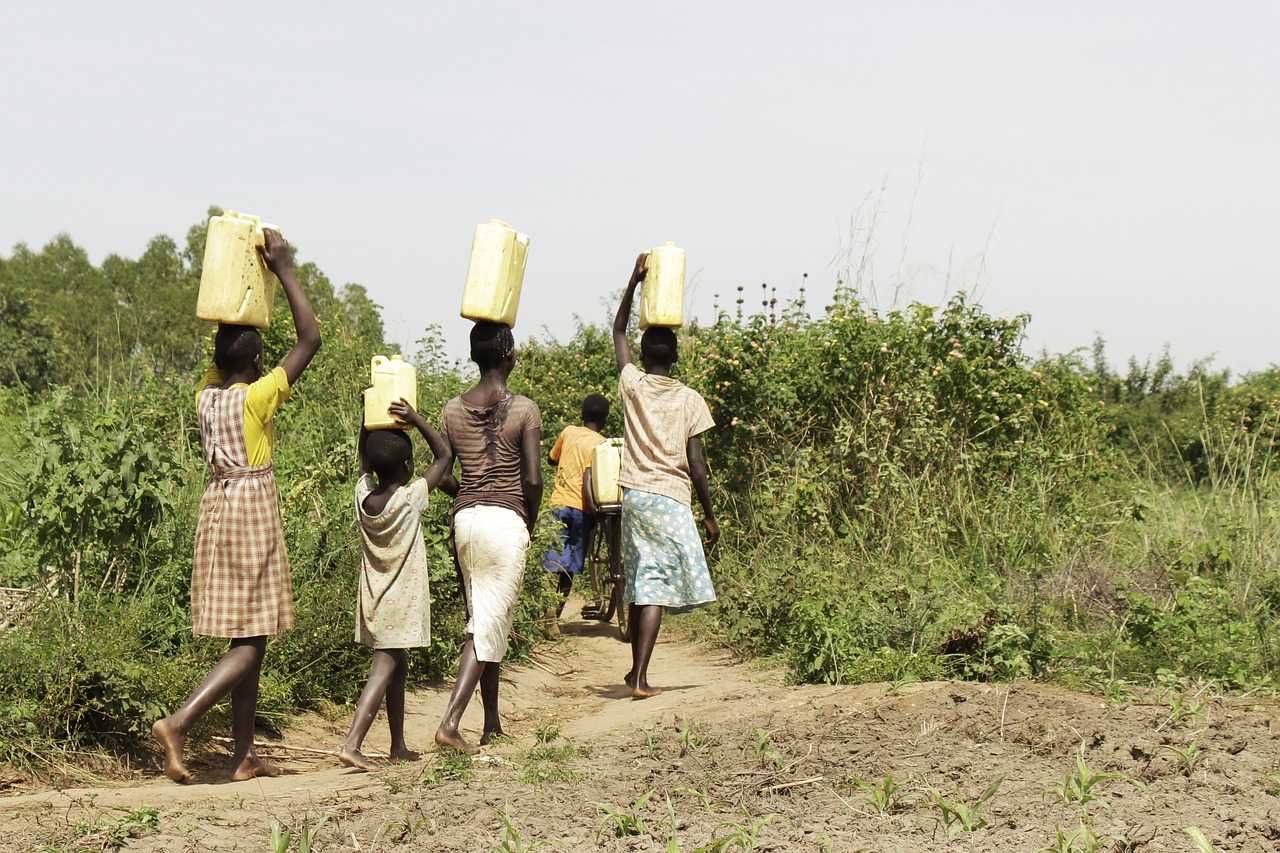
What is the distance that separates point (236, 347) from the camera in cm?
450

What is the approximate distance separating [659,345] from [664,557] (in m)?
1.08

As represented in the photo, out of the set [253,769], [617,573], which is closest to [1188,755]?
[253,769]

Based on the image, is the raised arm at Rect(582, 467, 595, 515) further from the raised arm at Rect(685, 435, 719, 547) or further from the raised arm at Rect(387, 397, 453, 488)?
the raised arm at Rect(387, 397, 453, 488)

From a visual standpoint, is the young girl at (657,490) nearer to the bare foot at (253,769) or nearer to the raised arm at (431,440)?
the raised arm at (431,440)

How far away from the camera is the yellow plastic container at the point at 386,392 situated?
187 inches

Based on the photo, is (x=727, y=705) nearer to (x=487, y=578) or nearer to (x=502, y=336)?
(x=487, y=578)

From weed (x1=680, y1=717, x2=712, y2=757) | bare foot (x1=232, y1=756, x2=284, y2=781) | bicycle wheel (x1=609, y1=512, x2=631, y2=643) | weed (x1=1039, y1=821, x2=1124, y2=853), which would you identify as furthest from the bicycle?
weed (x1=1039, y1=821, x2=1124, y2=853)

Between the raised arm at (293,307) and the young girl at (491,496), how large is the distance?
76cm

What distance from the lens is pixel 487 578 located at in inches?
195

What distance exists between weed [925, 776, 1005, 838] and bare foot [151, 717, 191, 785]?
2565 mm

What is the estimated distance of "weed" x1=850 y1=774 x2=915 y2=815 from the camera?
3.52 m

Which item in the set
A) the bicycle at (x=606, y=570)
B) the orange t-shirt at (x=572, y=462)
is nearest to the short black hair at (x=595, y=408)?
the orange t-shirt at (x=572, y=462)

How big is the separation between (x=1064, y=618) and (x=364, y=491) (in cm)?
391

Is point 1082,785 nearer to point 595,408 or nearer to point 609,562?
point 609,562
